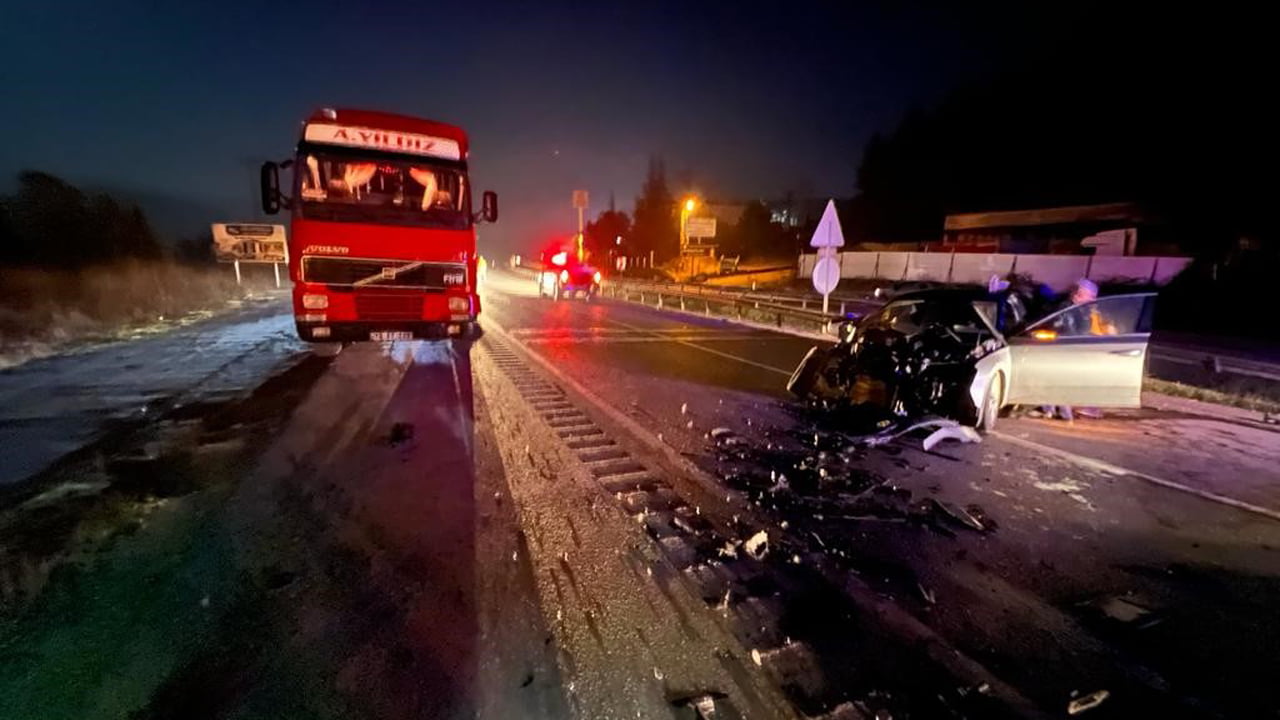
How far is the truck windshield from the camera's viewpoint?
314 inches

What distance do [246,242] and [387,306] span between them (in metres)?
26.2

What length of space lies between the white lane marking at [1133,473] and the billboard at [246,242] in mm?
31086

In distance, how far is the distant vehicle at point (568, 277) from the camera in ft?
80.8

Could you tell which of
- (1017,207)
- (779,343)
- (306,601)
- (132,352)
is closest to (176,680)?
(306,601)

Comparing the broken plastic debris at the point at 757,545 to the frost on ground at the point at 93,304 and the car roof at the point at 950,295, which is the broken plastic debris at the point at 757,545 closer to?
the car roof at the point at 950,295

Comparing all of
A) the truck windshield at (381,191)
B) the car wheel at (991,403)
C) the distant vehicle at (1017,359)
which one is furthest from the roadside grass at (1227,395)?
the truck windshield at (381,191)

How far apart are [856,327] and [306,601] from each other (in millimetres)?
6815

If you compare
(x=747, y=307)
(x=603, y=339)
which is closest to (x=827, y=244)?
(x=603, y=339)

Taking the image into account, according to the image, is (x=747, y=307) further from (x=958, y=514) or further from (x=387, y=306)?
(x=958, y=514)

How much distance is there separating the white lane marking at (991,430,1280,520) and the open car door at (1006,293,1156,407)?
0.82m

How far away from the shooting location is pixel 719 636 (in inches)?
113

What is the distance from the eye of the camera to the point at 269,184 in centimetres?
812

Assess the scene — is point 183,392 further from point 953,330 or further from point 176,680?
point 953,330

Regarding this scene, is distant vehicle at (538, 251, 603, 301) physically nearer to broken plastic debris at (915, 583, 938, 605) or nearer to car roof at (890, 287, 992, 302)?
car roof at (890, 287, 992, 302)
